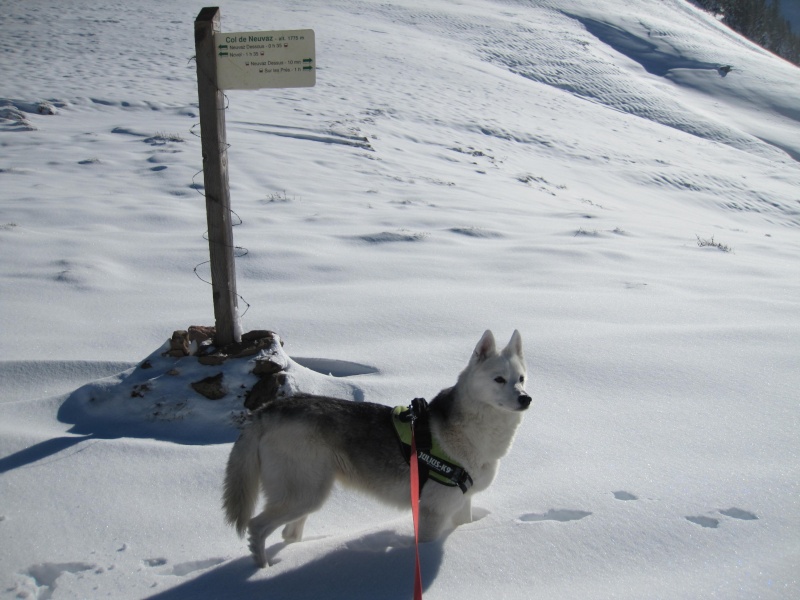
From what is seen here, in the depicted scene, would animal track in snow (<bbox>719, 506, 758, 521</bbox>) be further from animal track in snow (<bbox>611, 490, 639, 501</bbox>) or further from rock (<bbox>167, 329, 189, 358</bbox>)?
rock (<bbox>167, 329, 189, 358</bbox>)

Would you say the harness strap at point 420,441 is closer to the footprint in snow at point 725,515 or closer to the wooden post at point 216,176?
the footprint in snow at point 725,515

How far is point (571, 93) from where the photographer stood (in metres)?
30.8

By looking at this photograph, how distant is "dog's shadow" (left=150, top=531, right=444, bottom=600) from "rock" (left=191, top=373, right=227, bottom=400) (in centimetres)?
141

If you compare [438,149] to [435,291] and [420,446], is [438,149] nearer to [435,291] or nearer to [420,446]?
[435,291]

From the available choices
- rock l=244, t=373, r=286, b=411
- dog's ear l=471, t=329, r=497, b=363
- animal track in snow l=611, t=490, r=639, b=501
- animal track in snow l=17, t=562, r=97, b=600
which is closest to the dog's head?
dog's ear l=471, t=329, r=497, b=363

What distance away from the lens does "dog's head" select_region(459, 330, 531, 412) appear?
3.09 m

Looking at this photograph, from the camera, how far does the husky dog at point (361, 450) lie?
2939mm

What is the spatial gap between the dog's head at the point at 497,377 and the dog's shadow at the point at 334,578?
757 millimetres

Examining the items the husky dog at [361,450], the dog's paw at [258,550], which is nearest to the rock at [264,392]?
the husky dog at [361,450]

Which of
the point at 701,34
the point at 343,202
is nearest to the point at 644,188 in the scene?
the point at 343,202

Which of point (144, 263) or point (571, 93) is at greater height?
point (571, 93)

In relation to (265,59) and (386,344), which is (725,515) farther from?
(265,59)

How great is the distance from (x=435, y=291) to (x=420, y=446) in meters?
3.57

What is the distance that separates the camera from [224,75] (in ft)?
13.1
